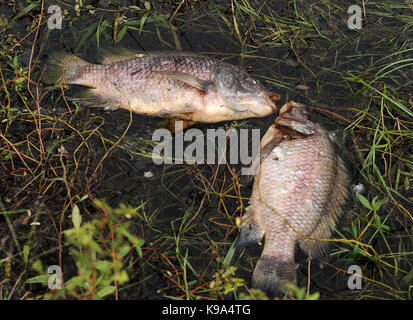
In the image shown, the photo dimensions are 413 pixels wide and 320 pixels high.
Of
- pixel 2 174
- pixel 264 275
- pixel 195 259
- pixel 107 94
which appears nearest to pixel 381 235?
pixel 264 275

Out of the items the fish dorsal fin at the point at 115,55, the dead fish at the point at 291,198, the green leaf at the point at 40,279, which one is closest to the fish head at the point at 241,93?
the dead fish at the point at 291,198

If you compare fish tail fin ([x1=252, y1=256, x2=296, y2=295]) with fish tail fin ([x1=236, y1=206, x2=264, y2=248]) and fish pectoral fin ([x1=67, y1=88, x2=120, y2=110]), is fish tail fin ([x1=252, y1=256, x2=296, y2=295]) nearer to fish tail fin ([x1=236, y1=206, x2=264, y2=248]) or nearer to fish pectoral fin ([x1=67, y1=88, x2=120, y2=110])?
fish tail fin ([x1=236, y1=206, x2=264, y2=248])

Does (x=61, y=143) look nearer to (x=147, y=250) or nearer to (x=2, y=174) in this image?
(x=2, y=174)

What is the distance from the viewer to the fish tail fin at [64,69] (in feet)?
14.0

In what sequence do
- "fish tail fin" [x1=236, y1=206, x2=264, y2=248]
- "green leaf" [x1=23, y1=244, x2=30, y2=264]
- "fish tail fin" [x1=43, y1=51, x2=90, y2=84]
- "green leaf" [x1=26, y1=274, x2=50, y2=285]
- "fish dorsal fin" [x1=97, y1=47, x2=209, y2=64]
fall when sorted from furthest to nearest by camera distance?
"fish dorsal fin" [x1=97, y1=47, x2=209, y2=64] < "fish tail fin" [x1=43, y1=51, x2=90, y2=84] < "fish tail fin" [x1=236, y1=206, x2=264, y2=248] < "green leaf" [x1=23, y1=244, x2=30, y2=264] < "green leaf" [x1=26, y1=274, x2=50, y2=285]

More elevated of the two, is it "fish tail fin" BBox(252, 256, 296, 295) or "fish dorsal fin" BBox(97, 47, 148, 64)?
"fish dorsal fin" BBox(97, 47, 148, 64)

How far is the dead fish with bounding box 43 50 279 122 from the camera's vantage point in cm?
400

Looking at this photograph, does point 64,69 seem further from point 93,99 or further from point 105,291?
point 105,291

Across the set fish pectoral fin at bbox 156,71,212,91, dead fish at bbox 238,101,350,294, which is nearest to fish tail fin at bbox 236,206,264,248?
dead fish at bbox 238,101,350,294

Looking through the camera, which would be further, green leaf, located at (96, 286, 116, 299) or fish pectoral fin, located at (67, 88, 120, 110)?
fish pectoral fin, located at (67, 88, 120, 110)

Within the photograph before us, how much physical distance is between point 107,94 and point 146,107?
0.41 metres

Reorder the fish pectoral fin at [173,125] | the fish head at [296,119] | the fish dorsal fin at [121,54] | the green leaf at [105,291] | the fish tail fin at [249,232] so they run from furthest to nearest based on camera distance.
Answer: the fish dorsal fin at [121,54] → the fish pectoral fin at [173,125] → the fish head at [296,119] → the fish tail fin at [249,232] → the green leaf at [105,291]

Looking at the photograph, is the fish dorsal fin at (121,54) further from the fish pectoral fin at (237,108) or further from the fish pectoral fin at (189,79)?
the fish pectoral fin at (237,108)

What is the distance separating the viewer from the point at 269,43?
4668 mm
